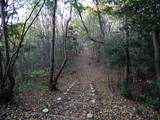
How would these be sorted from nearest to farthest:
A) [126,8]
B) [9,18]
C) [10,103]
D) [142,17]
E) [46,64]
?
1. [10,103]
2. [9,18]
3. [142,17]
4. [126,8]
5. [46,64]

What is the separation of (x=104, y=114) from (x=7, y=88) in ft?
9.83

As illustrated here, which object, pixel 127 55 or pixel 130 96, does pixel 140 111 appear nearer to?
pixel 130 96

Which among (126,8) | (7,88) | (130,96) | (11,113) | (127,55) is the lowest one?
(130,96)

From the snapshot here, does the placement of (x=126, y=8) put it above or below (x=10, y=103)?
above

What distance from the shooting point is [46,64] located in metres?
15.0

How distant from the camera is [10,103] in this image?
4.09 metres

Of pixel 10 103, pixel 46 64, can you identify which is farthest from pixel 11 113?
pixel 46 64

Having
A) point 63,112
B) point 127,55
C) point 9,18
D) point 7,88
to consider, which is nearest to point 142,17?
point 127,55

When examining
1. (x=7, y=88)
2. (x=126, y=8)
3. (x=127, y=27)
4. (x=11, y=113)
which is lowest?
(x=11, y=113)

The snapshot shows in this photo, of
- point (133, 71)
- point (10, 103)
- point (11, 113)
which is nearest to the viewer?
point (11, 113)

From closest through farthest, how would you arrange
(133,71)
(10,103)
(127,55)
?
(10,103)
(127,55)
(133,71)

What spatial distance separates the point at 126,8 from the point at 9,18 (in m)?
4.62

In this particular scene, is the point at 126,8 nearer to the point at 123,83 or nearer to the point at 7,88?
the point at 123,83

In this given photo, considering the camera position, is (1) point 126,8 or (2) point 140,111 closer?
(2) point 140,111
